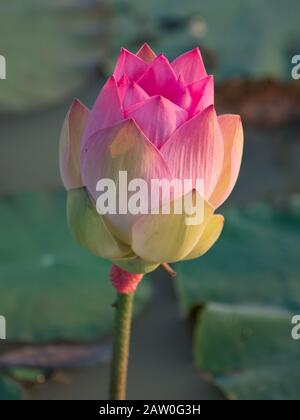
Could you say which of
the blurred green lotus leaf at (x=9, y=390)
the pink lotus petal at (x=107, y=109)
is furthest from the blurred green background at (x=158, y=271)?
the pink lotus petal at (x=107, y=109)

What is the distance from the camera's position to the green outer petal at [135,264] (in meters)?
0.74

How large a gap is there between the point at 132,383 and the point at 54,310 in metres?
0.18

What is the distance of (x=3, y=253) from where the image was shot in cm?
134

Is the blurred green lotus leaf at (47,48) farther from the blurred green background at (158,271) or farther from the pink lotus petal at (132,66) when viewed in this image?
the pink lotus petal at (132,66)

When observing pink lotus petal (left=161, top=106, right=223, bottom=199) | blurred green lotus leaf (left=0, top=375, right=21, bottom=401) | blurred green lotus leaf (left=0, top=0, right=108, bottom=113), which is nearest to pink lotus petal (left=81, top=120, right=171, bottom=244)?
pink lotus petal (left=161, top=106, right=223, bottom=199)

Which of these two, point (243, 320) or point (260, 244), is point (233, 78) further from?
point (243, 320)

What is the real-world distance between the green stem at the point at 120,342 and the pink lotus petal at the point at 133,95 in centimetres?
21

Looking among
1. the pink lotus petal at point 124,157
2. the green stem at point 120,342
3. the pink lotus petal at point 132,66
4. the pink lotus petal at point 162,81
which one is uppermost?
the pink lotus petal at point 132,66

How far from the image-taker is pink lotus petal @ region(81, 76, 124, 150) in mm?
688

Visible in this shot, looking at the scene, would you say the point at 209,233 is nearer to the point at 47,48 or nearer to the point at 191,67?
the point at 191,67

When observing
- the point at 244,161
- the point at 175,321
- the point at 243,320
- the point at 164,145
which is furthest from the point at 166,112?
the point at 244,161

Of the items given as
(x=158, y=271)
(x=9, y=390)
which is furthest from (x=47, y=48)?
(x=9, y=390)

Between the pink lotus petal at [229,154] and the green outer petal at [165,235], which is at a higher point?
the pink lotus petal at [229,154]

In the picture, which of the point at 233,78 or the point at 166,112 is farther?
the point at 233,78
